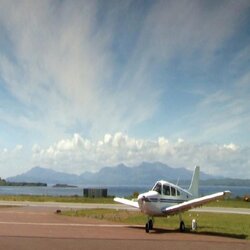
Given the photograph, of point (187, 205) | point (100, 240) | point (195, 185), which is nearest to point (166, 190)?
point (187, 205)

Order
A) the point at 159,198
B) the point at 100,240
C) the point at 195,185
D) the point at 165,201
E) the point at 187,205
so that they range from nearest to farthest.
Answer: the point at 100,240 → the point at 187,205 → the point at 159,198 → the point at 165,201 → the point at 195,185

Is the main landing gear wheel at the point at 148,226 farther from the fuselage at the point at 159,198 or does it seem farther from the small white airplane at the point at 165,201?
the fuselage at the point at 159,198

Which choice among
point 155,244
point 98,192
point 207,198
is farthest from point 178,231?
point 98,192

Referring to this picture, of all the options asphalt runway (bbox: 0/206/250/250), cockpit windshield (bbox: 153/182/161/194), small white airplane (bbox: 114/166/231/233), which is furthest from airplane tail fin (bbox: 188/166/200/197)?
asphalt runway (bbox: 0/206/250/250)

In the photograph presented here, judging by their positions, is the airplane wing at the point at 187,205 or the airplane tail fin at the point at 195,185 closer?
the airplane wing at the point at 187,205

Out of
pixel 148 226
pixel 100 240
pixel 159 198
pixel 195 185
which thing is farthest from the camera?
pixel 195 185

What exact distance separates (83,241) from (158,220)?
45.4 feet

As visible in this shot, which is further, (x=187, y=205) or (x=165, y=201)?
(x=165, y=201)

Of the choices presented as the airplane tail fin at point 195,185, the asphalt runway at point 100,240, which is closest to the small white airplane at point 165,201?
the asphalt runway at point 100,240

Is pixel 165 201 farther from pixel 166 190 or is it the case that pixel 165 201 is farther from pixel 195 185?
pixel 195 185

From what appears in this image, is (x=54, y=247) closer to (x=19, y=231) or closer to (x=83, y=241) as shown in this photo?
(x=83, y=241)

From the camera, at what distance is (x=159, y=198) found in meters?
25.0

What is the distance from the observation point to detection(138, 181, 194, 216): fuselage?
24.5 m

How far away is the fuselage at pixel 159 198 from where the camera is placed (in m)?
24.5
